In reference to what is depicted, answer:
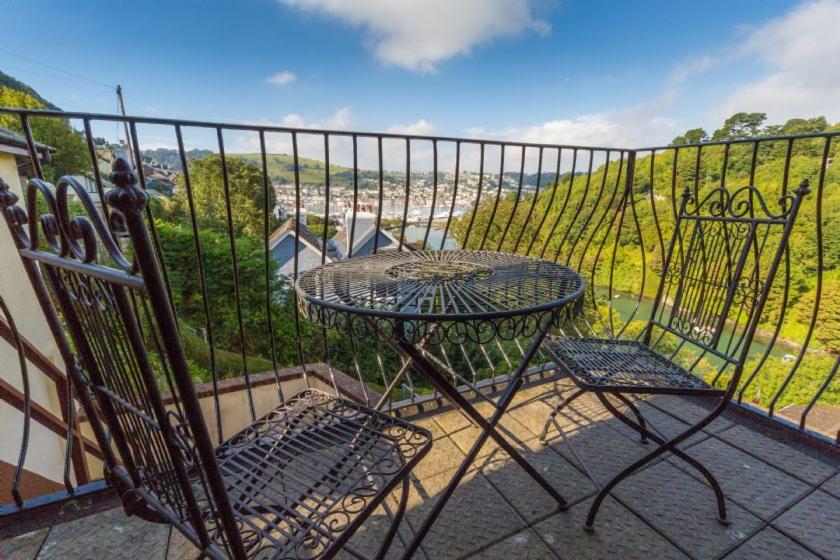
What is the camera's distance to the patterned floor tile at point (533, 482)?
163cm

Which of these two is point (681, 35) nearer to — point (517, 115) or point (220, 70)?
point (517, 115)

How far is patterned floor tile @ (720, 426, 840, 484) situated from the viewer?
5.94 feet

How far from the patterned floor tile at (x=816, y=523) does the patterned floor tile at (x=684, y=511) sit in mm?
118

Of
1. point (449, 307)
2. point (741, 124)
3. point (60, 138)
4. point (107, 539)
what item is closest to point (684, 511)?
point (449, 307)

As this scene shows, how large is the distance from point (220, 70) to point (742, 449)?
3251 centimetres

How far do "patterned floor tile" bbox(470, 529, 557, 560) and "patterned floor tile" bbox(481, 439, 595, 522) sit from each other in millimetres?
99

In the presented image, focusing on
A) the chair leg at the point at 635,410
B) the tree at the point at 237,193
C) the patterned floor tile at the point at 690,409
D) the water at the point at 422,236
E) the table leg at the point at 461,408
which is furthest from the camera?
the tree at the point at 237,193

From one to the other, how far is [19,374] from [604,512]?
A: 16.6ft

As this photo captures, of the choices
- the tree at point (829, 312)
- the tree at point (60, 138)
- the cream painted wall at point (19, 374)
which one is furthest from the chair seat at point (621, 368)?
the tree at point (829, 312)

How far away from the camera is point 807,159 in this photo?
17844 millimetres

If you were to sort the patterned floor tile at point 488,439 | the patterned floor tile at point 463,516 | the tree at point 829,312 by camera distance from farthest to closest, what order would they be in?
the tree at point 829,312, the patterned floor tile at point 488,439, the patterned floor tile at point 463,516

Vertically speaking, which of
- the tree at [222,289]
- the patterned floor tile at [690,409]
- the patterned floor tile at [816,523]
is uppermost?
the patterned floor tile at [690,409]

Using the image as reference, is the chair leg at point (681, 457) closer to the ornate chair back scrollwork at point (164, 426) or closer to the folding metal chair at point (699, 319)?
the folding metal chair at point (699, 319)

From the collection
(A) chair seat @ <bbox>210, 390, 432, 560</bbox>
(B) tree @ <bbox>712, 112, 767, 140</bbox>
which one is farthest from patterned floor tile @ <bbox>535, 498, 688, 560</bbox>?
(B) tree @ <bbox>712, 112, 767, 140</bbox>
